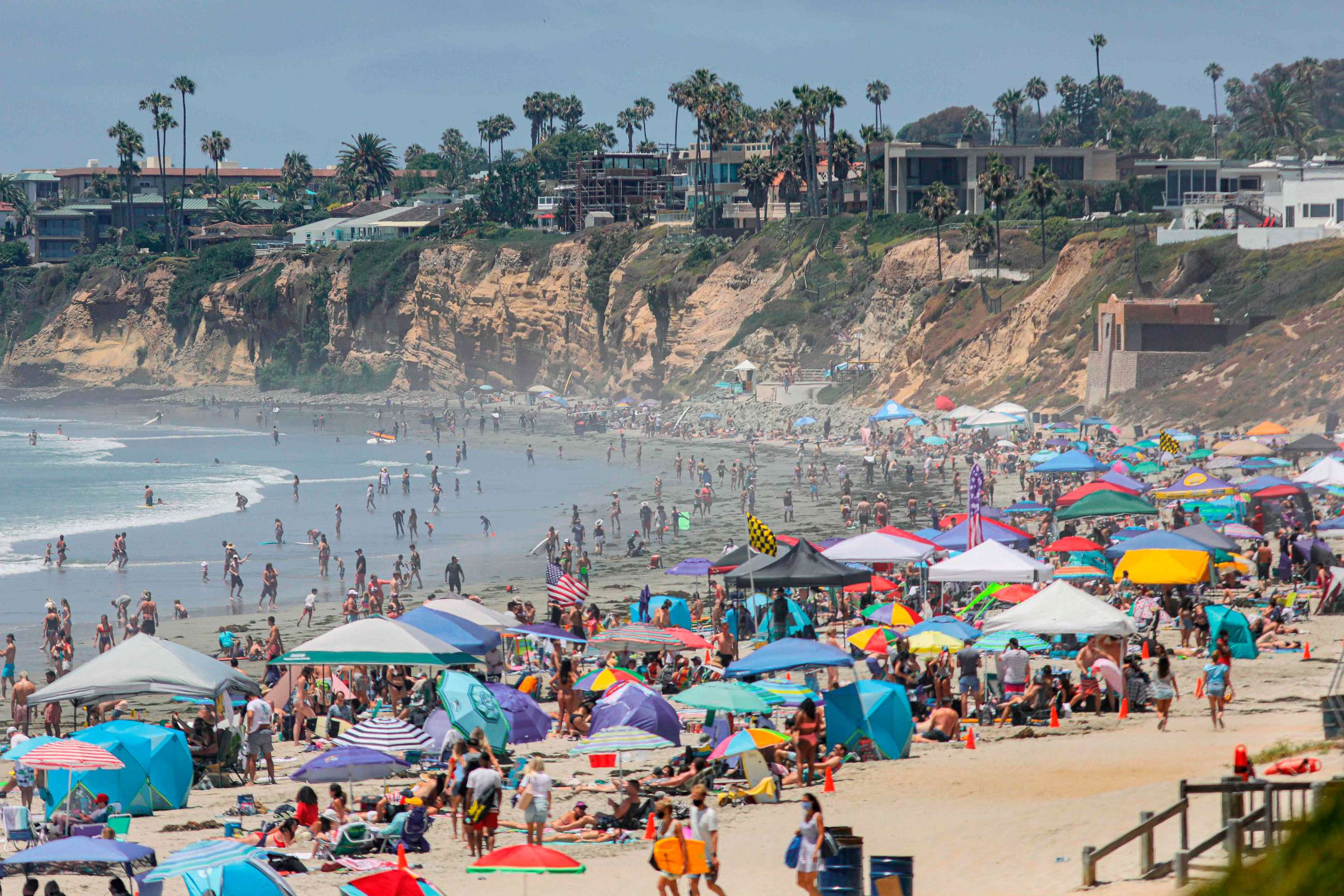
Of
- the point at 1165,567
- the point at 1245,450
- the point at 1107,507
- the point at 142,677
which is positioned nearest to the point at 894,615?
the point at 1165,567

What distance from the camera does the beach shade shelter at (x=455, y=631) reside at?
17.0 meters

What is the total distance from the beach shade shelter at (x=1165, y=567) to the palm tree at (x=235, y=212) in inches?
4199

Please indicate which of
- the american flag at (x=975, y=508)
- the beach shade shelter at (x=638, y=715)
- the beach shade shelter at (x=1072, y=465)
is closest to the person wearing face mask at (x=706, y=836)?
the beach shade shelter at (x=638, y=715)

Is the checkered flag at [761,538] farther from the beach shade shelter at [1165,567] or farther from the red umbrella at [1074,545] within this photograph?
the red umbrella at [1074,545]

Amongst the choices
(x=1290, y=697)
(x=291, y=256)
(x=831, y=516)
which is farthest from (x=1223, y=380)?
(x=291, y=256)

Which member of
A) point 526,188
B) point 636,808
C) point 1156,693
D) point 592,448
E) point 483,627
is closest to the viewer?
point 636,808

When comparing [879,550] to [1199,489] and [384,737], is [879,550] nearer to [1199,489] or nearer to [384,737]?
[384,737]

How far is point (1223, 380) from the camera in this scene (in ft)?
151

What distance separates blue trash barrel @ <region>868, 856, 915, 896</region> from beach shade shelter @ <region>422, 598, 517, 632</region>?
9.41m

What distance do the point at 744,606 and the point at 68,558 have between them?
22101 millimetres

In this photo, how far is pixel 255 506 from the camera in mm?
45906

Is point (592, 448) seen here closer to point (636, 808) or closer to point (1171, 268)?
point (1171, 268)

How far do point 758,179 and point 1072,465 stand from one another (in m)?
53.6

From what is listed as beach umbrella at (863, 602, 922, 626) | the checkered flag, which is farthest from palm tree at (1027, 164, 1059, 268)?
the checkered flag
